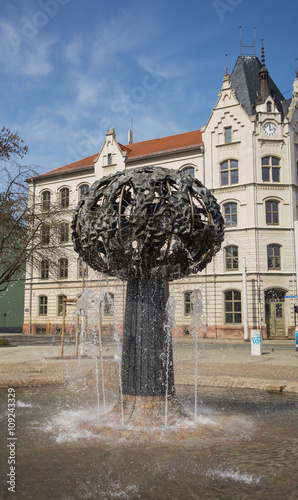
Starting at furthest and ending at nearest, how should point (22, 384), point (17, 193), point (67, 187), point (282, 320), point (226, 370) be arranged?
point (67, 187) → point (282, 320) → point (17, 193) → point (226, 370) → point (22, 384)

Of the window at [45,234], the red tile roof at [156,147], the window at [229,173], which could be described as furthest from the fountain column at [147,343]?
the red tile roof at [156,147]

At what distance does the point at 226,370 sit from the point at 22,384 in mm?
5194

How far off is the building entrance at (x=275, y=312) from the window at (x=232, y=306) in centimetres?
194

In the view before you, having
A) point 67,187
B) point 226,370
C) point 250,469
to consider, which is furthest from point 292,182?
point 250,469

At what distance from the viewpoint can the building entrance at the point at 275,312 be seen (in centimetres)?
3100

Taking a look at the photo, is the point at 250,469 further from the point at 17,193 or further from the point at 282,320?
the point at 282,320

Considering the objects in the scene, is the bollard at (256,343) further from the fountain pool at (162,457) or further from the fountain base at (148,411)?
the fountain base at (148,411)

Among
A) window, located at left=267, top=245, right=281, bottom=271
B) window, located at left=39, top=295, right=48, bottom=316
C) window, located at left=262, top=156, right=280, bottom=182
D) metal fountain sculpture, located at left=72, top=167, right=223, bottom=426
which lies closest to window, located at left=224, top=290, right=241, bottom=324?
window, located at left=267, top=245, right=281, bottom=271

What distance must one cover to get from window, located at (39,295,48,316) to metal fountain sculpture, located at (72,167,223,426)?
115 ft

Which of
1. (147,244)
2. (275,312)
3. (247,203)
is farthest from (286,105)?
(147,244)

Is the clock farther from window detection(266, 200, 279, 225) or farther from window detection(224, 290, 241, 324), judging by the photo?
window detection(224, 290, 241, 324)

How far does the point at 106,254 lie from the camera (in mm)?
6035

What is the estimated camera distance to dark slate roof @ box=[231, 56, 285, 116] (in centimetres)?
3512

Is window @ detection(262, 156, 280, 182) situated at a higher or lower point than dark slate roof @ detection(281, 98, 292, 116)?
lower
